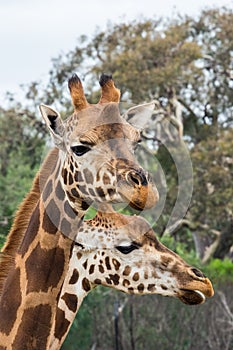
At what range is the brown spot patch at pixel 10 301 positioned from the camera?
14.1 feet

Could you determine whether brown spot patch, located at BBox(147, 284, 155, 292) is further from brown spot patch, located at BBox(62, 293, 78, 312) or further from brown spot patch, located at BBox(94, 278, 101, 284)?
brown spot patch, located at BBox(62, 293, 78, 312)

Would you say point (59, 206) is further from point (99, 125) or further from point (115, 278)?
point (115, 278)

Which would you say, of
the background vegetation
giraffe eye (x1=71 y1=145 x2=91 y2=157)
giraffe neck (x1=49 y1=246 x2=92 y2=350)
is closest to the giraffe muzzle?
giraffe eye (x1=71 y1=145 x2=91 y2=157)

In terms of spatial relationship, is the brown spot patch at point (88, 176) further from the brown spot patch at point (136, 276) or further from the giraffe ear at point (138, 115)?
the brown spot patch at point (136, 276)

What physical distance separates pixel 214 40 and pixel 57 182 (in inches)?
852

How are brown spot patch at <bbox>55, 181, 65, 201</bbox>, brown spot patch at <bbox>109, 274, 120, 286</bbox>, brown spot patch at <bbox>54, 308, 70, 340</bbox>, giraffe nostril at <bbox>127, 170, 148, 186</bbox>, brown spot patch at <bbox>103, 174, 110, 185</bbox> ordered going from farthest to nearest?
brown spot patch at <bbox>109, 274, 120, 286</bbox> → brown spot patch at <bbox>54, 308, 70, 340</bbox> → brown spot patch at <bbox>55, 181, 65, 201</bbox> → brown spot patch at <bbox>103, 174, 110, 185</bbox> → giraffe nostril at <bbox>127, 170, 148, 186</bbox>

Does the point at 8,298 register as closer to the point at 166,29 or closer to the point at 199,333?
the point at 199,333

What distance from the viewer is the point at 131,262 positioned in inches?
224

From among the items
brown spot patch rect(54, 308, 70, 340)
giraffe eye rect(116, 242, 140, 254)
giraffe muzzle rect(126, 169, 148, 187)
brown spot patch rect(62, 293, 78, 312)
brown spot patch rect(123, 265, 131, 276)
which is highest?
giraffe muzzle rect(126, 169, 148, 187)

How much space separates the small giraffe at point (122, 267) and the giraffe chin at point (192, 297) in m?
0.01

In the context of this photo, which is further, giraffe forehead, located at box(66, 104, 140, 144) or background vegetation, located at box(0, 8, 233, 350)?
background vegetation, located at box(0, 8, 233, 350)

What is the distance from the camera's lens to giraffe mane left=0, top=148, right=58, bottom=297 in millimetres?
4527

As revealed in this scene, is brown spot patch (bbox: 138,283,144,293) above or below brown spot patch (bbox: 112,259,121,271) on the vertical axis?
below

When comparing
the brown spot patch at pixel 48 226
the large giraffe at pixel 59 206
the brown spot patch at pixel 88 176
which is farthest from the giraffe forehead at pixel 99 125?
the brown spot patch at pixel 48 226
